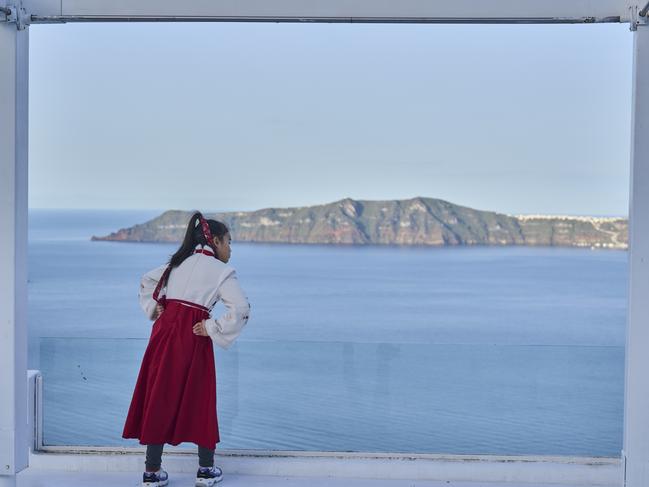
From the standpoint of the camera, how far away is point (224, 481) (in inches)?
161

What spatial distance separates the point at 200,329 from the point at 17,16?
134 cm

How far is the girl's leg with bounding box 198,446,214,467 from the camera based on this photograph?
3.94 meters

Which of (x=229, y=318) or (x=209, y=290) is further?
(x=209, y=290)

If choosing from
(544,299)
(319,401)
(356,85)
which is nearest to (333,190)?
(356,85)

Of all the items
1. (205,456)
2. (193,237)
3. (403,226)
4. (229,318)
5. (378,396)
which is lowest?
(205,456)

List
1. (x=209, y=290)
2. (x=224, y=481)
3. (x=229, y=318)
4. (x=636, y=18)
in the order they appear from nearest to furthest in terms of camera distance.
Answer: (x=636, y=18) < (x=229, y=318) < (x=209, y=290) < (x=224, y=481)

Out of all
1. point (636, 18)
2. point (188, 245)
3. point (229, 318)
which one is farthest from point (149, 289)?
point (636, 18)

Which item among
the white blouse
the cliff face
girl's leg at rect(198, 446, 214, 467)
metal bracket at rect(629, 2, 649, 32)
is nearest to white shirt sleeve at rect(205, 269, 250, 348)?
the white blouse

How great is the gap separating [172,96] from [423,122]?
9.48m

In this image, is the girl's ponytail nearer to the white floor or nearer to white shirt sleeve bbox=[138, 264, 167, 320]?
white shirt sleeve bbox=[138, 264, 167, 320]

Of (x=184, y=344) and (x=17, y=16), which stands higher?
(x=17, y=16)

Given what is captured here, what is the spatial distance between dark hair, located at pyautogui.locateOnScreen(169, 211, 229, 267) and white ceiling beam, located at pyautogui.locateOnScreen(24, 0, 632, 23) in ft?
2.55

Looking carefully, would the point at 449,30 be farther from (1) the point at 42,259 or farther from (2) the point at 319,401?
(2) the point at 319,401

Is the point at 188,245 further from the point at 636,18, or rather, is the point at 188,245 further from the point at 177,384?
the point at 636,18
